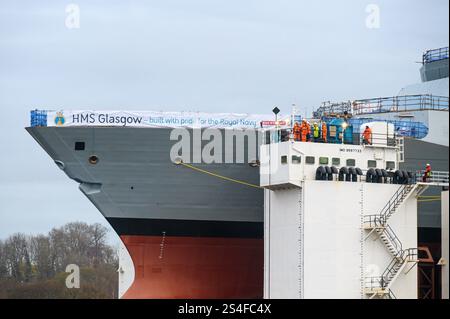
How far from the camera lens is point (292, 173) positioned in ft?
151

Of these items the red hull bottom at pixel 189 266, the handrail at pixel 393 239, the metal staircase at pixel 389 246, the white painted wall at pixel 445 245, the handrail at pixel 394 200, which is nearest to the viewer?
the white painted wall at pixel 445 245

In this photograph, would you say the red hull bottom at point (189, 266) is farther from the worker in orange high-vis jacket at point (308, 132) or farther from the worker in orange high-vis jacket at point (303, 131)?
the worker in orange high-vis jacket at point (303, 131)

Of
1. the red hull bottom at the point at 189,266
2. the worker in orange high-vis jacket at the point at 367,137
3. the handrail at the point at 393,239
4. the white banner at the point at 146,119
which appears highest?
the white banner at the point at 146,119

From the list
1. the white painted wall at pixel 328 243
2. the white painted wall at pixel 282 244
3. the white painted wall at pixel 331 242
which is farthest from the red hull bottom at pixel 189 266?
the white painted wall at pixel 331 242

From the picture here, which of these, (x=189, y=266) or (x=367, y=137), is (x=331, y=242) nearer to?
(x=367, y=137)

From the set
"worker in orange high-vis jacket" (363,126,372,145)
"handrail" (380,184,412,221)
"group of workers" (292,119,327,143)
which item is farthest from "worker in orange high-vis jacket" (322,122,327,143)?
"handrail" (380,184,412,221)

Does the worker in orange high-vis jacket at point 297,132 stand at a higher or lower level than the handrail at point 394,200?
higher

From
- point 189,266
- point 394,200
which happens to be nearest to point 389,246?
point 394,200

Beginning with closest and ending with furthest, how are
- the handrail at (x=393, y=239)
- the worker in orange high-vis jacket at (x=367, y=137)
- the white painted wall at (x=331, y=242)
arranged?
the white painted wall at (x=331, y=242) → the handrail at (x=393, y=239) → the worker in orange high-vis jacket at (x=367, y=137)

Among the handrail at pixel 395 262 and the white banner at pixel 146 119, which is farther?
the white banner at pixel 146 119

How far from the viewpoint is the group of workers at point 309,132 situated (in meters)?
47.1

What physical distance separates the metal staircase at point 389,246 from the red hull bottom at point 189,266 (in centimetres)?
750

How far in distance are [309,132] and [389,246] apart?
520cm
